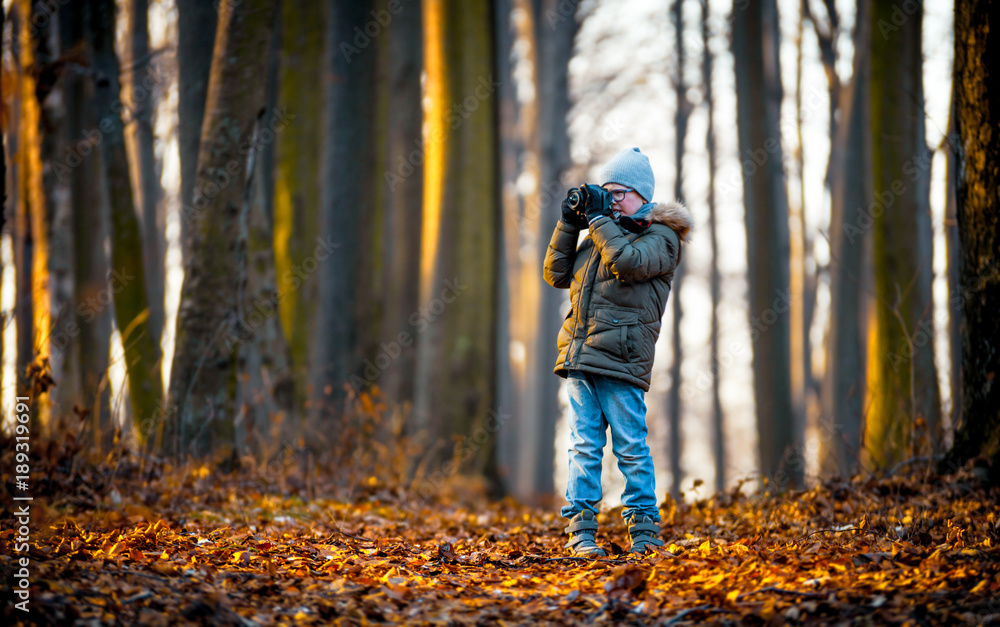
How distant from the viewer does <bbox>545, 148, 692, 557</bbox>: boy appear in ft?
13.8

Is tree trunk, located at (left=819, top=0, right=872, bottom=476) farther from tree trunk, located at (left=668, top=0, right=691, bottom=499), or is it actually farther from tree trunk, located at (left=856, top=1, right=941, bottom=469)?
tree trunk, located at (left=668, top=0, right=691, bottom=499)

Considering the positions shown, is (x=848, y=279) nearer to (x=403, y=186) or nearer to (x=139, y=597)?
(x=403, y=186)

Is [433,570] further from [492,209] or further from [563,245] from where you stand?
[492,209]

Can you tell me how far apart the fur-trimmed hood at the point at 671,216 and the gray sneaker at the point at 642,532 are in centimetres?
156

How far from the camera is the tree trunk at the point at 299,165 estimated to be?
9500 mm

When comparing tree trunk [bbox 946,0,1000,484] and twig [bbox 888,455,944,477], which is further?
twig [bbox 888,455,944,477]

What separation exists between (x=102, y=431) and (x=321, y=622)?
373cm

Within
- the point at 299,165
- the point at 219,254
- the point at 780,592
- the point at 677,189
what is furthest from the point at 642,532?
the point at 677,189

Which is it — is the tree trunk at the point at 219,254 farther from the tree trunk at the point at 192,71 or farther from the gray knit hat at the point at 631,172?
the gray knit hat at the point at 631,172

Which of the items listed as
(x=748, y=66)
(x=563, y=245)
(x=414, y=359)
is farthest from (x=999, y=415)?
(x=748, y=66)

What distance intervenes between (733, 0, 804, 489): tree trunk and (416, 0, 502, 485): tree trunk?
12.1ft

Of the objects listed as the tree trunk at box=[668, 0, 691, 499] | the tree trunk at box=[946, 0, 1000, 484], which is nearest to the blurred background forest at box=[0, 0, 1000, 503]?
the tree trunk at box=[946, 0, 1000, 484]

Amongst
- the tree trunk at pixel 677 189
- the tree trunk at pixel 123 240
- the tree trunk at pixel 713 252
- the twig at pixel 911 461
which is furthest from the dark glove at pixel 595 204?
the tree trunk at pixel 677 189

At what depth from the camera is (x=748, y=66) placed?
1205 centimetres
